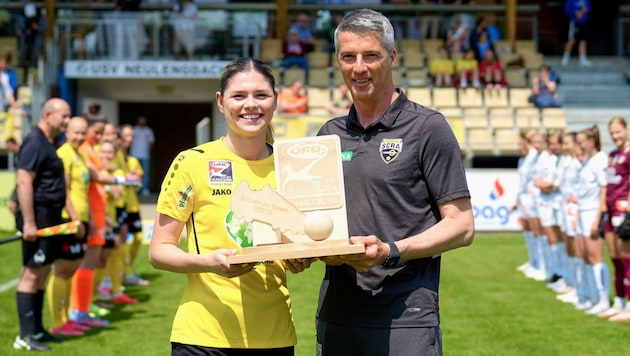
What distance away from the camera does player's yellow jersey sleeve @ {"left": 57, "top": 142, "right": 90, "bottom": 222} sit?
9.60 m

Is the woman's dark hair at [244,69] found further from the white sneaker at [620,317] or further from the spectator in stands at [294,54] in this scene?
the spectator in stands at [294,54]

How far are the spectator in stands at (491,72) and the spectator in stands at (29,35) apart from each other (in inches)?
431

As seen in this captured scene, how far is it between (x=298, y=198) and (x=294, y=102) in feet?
60.4

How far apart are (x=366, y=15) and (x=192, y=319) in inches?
55.1

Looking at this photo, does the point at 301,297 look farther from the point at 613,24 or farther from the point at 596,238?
the point at 613,24

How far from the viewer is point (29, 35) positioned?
23.8 metres

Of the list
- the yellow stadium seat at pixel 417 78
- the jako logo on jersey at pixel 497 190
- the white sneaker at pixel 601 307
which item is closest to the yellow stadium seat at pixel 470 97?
the yellow stadium seat at pixel 417 78

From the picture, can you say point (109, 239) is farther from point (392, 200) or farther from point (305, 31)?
point (305, 31)

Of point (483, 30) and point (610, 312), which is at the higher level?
point (483, 30)

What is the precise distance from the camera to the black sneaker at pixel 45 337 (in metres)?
8.83

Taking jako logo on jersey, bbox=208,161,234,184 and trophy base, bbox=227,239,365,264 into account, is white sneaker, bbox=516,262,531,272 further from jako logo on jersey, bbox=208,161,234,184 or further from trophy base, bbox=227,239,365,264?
trophy base, bbox=227,239,365,264

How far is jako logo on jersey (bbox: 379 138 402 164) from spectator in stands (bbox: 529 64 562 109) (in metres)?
20.2

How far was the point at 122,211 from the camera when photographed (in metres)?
12.6

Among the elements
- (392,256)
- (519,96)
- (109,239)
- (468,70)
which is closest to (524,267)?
(109,239)
